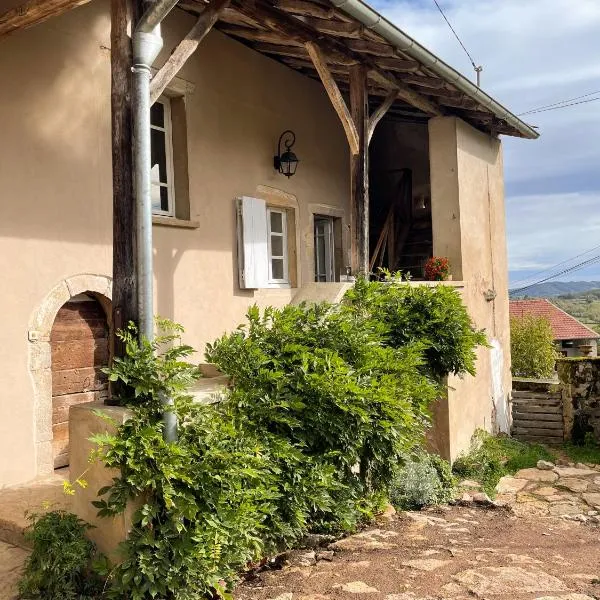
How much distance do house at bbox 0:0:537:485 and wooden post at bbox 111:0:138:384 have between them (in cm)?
1

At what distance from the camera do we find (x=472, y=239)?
8883 mm

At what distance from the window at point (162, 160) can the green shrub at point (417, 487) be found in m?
3.60

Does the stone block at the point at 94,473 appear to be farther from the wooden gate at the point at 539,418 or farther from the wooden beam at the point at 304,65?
the wooden gate at the point at 539,418

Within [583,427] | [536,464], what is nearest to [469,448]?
[536,464]

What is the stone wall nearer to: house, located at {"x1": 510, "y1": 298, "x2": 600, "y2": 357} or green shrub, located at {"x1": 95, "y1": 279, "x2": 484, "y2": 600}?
green shrub, located at {"x1": 95, "y1": 279, "x2": 484, "y2": 600}

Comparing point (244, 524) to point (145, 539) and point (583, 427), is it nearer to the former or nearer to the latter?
point (145, 539)

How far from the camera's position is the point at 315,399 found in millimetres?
4020

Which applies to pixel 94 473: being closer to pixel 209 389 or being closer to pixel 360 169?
pixel 209 389

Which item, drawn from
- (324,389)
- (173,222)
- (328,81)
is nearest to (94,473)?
(324,389)

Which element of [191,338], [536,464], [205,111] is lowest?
[536,464]

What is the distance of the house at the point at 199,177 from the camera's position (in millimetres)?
4629

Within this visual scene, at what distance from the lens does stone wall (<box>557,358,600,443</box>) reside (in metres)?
11.2

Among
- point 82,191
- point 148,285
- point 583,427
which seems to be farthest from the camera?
A: point 583,427

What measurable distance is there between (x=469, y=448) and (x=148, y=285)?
6338 mm
